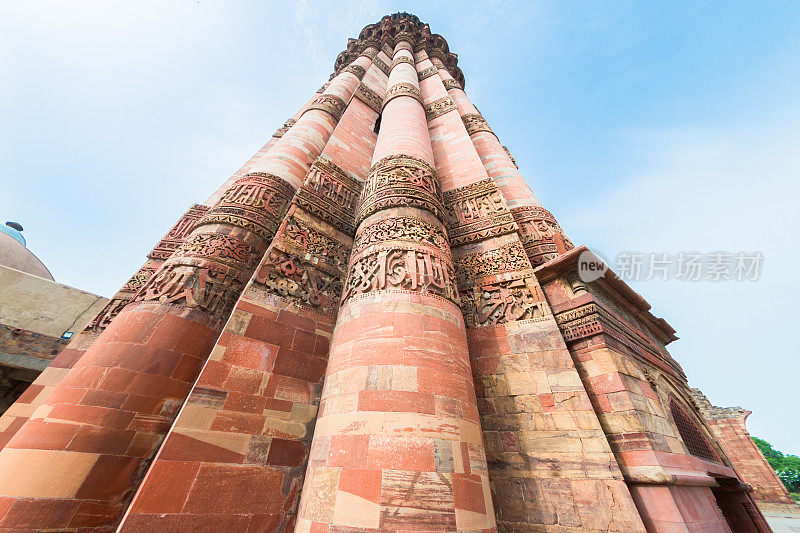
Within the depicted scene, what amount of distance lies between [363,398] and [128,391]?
2587mm

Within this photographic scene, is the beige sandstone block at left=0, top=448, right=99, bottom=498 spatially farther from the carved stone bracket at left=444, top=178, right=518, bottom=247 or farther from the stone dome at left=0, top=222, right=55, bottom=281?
the stone dome at left=0, top=222, right=55, bottom=281

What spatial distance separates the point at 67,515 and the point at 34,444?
0.72m

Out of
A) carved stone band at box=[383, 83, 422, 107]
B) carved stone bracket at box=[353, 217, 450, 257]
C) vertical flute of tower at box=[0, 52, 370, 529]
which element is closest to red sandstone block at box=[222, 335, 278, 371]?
vertical flute of tower at box=[0, 52, 370, 529]

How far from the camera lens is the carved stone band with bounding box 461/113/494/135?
10503 mm

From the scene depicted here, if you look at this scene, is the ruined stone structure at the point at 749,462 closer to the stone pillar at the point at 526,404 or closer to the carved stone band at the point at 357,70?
the stone pillar at the point at 526,404

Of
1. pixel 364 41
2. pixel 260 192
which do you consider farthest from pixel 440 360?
pixel 364 41

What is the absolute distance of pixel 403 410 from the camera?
8.31 feet

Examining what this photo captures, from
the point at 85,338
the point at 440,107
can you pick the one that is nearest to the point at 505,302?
the point at 85,338

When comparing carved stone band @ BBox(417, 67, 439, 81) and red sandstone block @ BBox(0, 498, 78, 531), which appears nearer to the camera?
red sandstone block @ BBox(0, 498, 78, 531)

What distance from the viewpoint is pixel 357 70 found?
12.8 m

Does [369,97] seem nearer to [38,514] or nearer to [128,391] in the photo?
[128,391]

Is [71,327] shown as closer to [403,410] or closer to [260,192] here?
[260,192]

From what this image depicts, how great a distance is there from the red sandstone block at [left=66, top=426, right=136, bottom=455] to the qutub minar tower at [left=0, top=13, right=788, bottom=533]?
15mm

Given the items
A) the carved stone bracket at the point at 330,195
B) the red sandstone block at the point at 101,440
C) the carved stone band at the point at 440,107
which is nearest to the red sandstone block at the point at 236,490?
the red sandstone block at the point at 101,440
